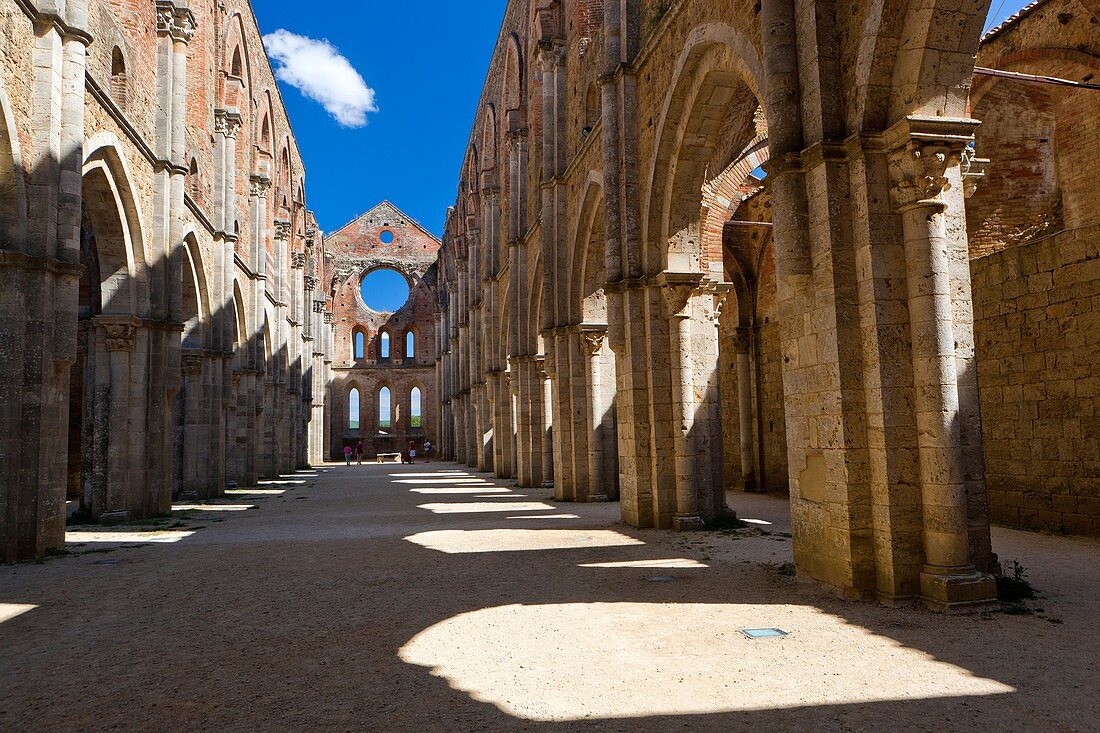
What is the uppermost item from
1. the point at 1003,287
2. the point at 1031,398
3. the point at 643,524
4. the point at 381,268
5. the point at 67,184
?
the point at 381,268

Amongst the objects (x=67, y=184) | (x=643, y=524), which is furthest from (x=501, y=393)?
(x=67, y=184)

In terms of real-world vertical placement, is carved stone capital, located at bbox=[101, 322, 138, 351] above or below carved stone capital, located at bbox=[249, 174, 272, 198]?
below

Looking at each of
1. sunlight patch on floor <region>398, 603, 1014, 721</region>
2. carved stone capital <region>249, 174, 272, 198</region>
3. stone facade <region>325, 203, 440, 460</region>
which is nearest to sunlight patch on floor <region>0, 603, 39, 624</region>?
sunlight patch on floor <region>398, 603, 1014, 721</region>

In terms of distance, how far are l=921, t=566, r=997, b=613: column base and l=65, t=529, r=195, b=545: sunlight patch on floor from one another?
10.0 metres

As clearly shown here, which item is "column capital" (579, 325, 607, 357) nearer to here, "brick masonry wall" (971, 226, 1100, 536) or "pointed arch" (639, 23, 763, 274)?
"pointed arch" (639, 23, 763, 274)

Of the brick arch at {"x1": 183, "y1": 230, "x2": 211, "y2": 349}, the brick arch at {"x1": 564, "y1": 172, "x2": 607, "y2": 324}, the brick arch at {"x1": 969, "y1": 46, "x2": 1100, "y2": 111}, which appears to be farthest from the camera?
the brick arch at {"x1": 183, "y1": 230, "x2": 211, "y2": 349}

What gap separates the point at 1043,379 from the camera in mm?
10594

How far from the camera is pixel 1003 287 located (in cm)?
1127

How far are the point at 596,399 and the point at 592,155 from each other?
16.3ft

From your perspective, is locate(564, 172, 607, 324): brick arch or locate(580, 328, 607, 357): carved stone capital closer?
locate(564, 172, 607, 324): brick arch

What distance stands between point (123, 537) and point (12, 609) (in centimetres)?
535

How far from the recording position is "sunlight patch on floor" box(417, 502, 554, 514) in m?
14.7

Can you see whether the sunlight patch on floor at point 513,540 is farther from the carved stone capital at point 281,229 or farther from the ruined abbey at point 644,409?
the carved stone capital at point 281,229

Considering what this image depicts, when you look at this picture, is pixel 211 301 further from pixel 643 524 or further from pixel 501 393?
pixel 643 524
